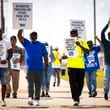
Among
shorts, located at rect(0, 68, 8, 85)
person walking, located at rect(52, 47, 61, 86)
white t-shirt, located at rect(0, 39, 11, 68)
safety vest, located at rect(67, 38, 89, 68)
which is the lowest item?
person walking, located at rect(52, 47, 61, 86)

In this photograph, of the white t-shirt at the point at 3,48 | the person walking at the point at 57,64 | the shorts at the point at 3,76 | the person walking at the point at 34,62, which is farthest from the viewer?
the person walking at the point at 57,64

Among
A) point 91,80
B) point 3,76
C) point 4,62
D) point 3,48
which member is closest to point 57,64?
point 91,80

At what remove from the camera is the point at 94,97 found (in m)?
22.4

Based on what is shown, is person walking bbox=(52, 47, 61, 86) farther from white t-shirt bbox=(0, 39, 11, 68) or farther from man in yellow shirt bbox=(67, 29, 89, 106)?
white t-shirt bbox=(0, 39, 11, 68)

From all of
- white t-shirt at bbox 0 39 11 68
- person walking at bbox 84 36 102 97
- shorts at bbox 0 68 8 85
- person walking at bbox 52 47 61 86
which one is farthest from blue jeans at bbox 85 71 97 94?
person walking at bbox 52 47 61 86

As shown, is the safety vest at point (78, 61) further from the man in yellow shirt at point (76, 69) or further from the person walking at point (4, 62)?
the person walking at point (4, 62)

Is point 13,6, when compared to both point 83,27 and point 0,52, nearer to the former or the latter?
point 0,52

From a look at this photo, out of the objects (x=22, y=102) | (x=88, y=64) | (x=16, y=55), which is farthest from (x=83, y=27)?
(x=22, y=102)

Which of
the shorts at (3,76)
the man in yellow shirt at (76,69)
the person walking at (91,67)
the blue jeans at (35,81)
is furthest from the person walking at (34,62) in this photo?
the person walking at (91,67)

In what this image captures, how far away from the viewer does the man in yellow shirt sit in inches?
729

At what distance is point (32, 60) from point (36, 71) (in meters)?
0.31

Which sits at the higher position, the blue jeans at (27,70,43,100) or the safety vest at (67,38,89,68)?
the safety vest at (67,38,89,68)

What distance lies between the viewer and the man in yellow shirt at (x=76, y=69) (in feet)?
60.7

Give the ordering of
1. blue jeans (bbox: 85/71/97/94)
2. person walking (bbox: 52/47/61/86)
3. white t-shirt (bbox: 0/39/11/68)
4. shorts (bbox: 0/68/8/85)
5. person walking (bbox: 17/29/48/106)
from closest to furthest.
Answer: shorts (bbox: 0/68/8/85), white t-shirt (bbox: 0/39/11/68), person walking (bbox: 17/29/48/106), blue jeans (bbox: 85/71/97/94), person walking (bbox: 52/47/61/86)
